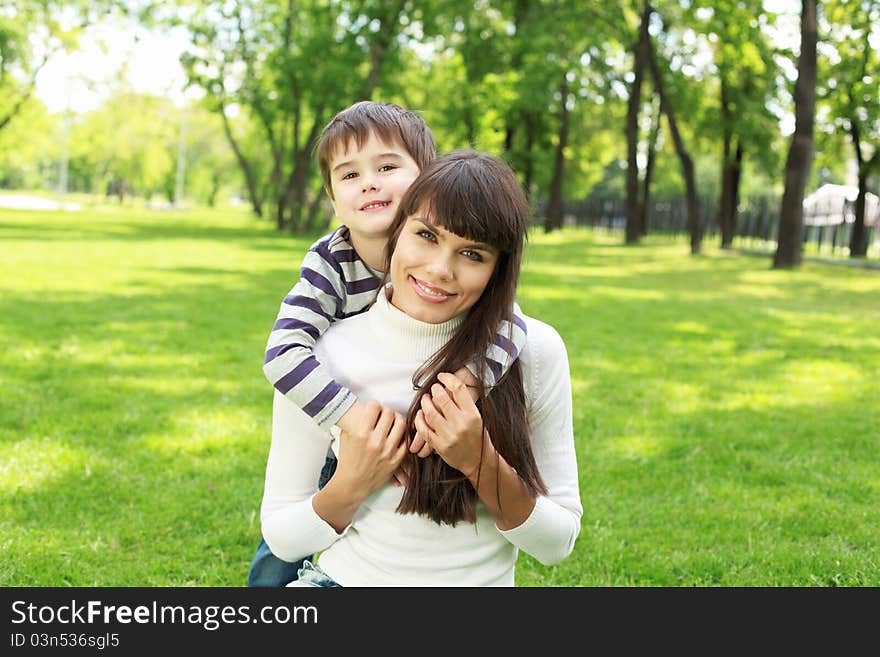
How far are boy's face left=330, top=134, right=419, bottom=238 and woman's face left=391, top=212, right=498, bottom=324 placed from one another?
0.39 m

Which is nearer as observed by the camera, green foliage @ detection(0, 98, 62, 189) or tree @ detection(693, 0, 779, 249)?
tree @ detection(693, 0, 779, 249)

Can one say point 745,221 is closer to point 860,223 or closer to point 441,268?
point 860,223

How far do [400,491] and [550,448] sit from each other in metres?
0.37

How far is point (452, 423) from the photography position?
1901 millimetres

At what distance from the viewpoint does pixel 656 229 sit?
151 feet

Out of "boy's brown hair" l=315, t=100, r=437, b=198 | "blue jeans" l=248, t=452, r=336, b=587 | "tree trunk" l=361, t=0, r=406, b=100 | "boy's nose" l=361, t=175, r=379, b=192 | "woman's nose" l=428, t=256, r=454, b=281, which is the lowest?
"blue jeans" l=248, t=452, r=336, b=587

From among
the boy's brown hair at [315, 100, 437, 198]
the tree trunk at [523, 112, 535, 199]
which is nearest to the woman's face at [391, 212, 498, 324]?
the boy's brown hair at [315, 100, 437, 198]

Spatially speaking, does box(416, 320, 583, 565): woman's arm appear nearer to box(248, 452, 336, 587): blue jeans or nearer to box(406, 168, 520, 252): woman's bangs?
box(406, 168, 520, 252): woman's bangs

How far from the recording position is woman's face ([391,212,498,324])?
1997mm

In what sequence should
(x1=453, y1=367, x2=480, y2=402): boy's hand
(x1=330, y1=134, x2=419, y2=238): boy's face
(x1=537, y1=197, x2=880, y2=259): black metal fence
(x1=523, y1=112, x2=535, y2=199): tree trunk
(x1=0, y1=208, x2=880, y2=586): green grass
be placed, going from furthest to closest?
(x1=523, y1=112, x2=535, y2=199): tree trunk → (x1=537, y1=197, x2=880, y2=259): black metal fence → (x1=0, y1=208, x2=880, y2=586): green grass → (x1=330, y1=134, x2=419, y2=238): boy's face → (x1=453, y1=367, x2=480, y2=402): boy's hand

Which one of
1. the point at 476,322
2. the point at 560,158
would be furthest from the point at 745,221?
the point at 476,322

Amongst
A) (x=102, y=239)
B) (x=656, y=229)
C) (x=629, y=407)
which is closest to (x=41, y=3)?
(x=102, y=239)

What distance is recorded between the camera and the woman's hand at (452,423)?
1.90 m
